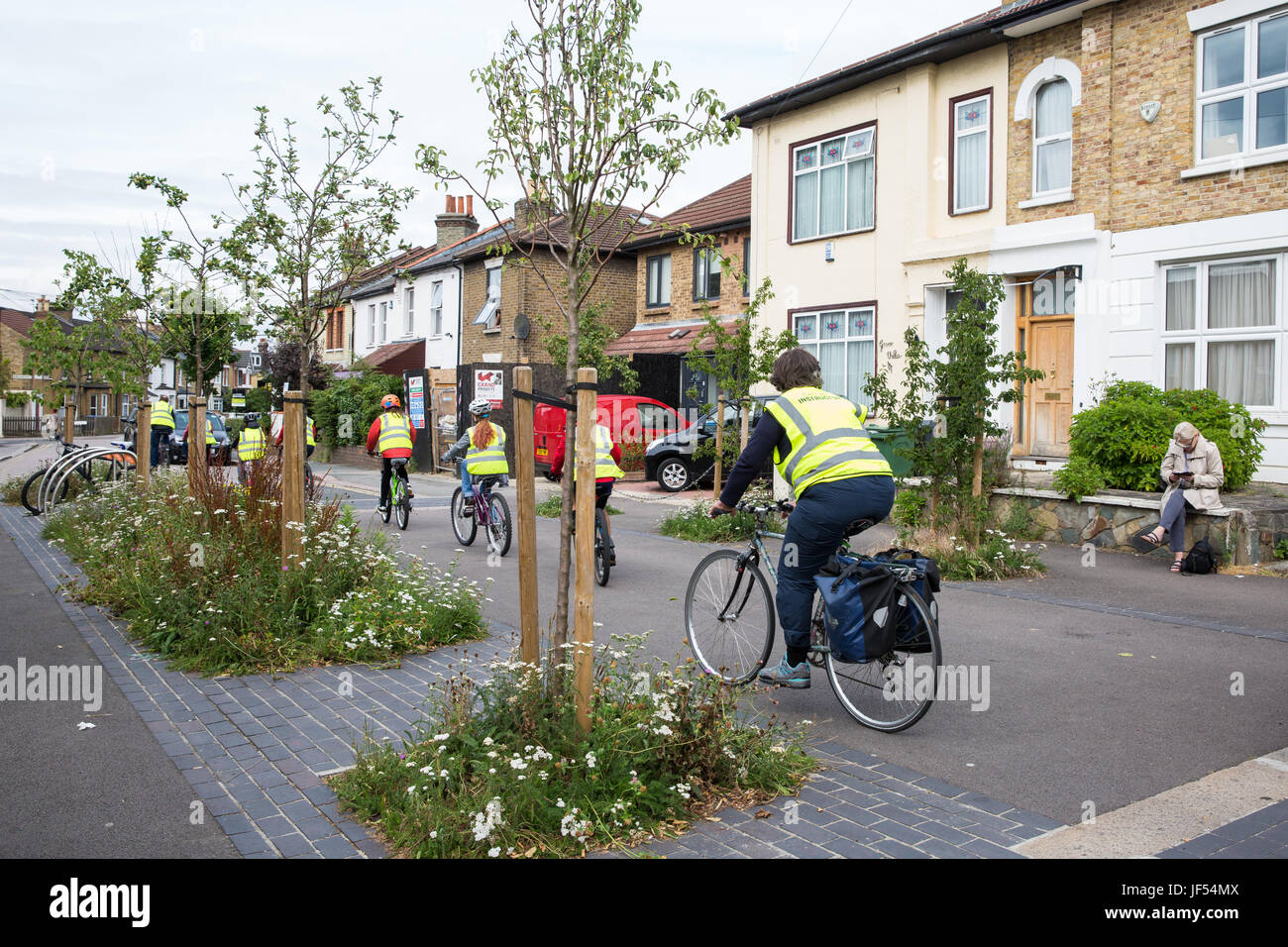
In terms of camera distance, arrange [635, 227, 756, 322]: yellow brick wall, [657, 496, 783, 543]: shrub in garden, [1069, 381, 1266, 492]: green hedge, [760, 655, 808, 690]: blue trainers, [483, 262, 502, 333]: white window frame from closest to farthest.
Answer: [760, 655, 808, 690]: blue trainers
[1069, 381, 1266, 492]: green hedge
[657, 496, 783, 543]: shrub in garden
[635, 227, 756, 322]: yellow brick wall
[483, 262, 502, 333]: white window frame

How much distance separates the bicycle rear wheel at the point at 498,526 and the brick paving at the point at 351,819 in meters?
5.47

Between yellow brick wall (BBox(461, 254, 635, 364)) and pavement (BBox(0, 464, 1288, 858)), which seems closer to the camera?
pavement (BBox(0, 464, 1288, 858))

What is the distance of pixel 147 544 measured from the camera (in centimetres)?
882

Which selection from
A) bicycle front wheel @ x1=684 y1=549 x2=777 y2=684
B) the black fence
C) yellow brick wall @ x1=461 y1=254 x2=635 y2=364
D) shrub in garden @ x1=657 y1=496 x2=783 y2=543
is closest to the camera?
bicycle front wheel @ x1=684 y1=549 x2=777 y2=684

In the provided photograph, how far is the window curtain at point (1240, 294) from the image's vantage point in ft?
44.0

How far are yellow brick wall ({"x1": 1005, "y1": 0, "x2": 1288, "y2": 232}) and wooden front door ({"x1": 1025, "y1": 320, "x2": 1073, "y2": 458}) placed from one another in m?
1.70

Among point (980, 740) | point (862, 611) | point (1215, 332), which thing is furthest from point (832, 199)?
point (980, 740)

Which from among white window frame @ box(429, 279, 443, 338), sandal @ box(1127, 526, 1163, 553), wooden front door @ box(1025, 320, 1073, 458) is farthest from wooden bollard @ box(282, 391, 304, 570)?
white window frame @ box(429, 279, 443, 338)

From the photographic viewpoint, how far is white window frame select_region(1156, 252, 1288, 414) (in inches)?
519

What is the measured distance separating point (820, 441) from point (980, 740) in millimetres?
1731

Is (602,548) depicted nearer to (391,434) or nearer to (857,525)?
(857,525)

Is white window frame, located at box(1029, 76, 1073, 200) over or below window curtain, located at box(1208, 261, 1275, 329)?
over

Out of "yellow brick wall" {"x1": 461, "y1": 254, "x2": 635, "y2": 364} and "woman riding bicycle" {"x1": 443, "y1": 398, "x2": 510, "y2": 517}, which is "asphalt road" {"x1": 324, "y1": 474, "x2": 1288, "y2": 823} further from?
"yellow brick wall" {"x1": 461, "y1": 254, "x2": 635, "y2": 364}

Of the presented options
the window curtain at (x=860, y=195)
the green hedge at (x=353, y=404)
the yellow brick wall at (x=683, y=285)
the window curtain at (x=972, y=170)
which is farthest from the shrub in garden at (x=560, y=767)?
the green hedge at (x=353, y=404)
